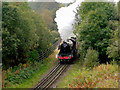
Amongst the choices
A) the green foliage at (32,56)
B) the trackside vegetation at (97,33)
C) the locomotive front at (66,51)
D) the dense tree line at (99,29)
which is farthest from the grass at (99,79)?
the green foliage at (32,56)

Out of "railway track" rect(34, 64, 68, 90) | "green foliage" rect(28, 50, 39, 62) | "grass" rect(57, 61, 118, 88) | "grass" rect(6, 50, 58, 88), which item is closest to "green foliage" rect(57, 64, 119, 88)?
"grass" rect(57, 61, 118, 88)

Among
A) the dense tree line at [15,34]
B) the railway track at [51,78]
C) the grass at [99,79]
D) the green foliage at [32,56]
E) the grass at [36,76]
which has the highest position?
→ the dense tree line at [15,34]

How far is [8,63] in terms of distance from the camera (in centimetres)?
1972

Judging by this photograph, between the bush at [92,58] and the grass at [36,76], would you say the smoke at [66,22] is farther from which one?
the bush at [92,58]

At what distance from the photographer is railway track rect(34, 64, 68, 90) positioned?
15845mm

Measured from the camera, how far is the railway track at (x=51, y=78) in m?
15.8

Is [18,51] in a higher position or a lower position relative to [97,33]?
lower

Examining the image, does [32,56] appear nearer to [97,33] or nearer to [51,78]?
[51,78]

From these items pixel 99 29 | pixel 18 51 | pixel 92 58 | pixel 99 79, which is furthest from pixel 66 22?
pixel 99 79

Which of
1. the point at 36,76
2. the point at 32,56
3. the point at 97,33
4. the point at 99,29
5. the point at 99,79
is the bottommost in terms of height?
the point at 36,76

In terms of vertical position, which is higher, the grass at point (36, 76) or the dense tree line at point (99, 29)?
the dense tree line at point (99, 29)

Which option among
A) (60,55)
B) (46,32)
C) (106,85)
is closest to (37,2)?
(46,32)

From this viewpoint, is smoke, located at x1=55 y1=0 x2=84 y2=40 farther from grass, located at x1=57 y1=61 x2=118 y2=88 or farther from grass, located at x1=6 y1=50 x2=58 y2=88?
grass, located at x1=57 y1=61 x2=118 y2=88

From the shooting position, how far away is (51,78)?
1802cm
